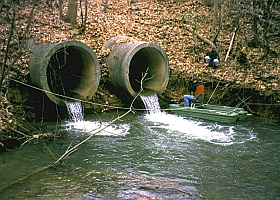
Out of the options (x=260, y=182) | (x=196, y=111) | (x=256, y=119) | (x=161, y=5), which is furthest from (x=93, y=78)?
(x=161, y=5)

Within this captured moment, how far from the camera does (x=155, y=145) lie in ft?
26.6

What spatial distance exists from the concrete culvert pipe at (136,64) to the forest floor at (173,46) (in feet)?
1.52

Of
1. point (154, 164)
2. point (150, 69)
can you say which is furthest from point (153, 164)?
point (150, 69)

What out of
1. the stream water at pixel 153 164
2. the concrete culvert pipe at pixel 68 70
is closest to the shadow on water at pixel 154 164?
the stream water at pixel 153 164

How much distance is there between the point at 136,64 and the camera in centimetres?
1389

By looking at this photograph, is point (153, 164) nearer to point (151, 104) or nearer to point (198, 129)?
point (198, 129)

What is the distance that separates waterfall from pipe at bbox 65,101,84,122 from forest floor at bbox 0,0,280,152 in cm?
132

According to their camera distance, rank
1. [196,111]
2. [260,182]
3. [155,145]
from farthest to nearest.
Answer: [196,111], [155,145], [260,182]

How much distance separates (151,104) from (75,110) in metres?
3.03

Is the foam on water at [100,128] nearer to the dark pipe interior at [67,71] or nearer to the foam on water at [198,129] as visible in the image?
the foam on water at [198,129]

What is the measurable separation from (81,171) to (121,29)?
9.83 metres

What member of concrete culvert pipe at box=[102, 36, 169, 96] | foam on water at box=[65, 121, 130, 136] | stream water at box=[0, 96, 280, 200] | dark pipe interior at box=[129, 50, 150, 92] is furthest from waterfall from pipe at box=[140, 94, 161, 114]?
foam on water at box=[65, 121, 130, 136]

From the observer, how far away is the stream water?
213 inches

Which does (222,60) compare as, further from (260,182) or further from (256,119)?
(260,182)
